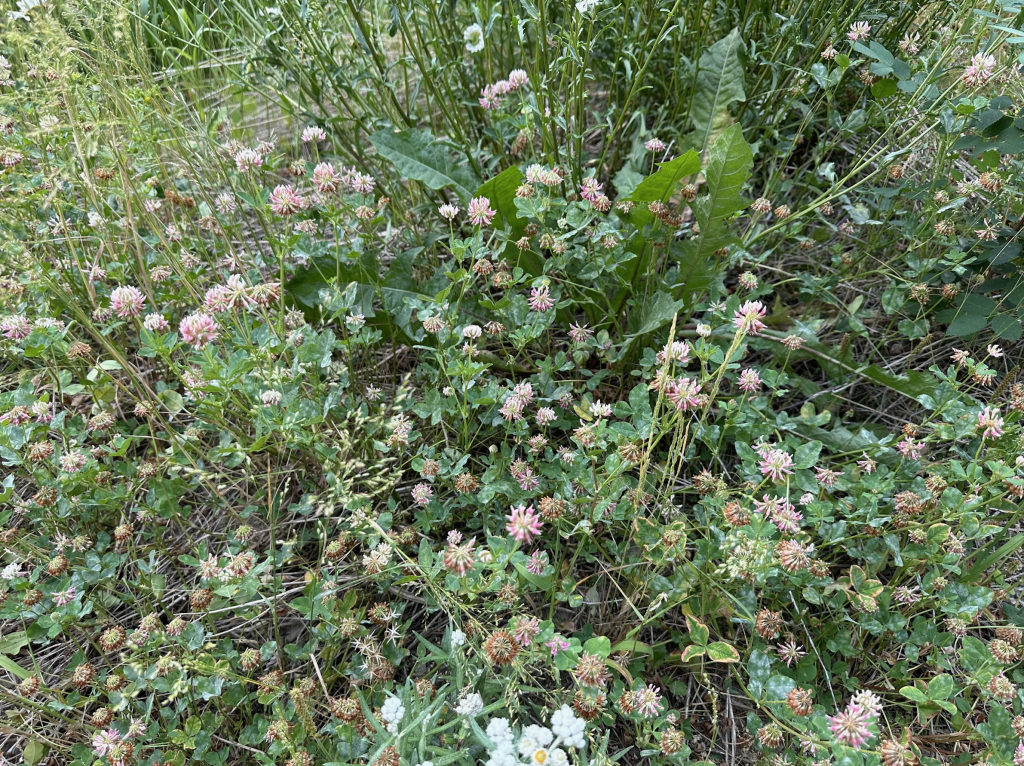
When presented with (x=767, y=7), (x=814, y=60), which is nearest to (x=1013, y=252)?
(x=814, y=60)

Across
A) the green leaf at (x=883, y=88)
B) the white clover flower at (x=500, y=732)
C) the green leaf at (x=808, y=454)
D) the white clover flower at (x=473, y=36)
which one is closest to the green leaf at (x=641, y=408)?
the green leaf at (x=808, y=454)

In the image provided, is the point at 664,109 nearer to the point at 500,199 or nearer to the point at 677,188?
the point at 677,188

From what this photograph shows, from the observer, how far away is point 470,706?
1.26 meters

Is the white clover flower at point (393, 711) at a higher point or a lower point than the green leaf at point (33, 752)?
higher

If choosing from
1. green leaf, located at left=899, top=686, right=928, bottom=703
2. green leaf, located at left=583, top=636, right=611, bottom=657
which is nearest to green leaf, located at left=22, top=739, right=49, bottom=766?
green leaf, located at left=583, top=636, right=611, bottom=657

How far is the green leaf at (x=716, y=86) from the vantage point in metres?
2.18

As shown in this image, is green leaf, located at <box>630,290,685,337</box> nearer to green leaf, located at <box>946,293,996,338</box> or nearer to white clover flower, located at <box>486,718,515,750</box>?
green leaf, located at <box>946,293,996,338</box>

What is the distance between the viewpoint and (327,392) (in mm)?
1922

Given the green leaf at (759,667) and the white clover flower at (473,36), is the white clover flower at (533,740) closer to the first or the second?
the green leaf at (759,667)

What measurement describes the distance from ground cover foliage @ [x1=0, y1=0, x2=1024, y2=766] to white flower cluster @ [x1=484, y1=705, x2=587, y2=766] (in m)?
0.01

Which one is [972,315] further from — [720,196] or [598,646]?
[598,646]

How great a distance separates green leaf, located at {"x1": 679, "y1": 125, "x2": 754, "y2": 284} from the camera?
6.08 feet

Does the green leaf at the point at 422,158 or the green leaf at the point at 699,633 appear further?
the green leaf at the point at 422,158

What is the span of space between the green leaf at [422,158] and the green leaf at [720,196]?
734mm
